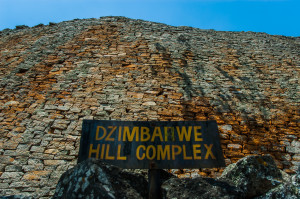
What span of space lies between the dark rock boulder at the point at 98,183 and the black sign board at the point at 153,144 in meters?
0.20

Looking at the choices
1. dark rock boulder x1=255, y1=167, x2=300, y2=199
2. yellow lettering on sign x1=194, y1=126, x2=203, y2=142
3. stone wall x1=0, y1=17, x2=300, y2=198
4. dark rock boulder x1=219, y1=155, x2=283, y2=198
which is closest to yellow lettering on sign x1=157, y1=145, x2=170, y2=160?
yellow lettering on sign x1=194, y1=126, x2=203, y2=142

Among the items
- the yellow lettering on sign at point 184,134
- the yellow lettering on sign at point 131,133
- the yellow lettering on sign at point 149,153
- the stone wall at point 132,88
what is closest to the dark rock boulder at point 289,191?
the yellow lettering on sign at point 184,134

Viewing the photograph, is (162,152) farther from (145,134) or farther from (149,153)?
(145,134)

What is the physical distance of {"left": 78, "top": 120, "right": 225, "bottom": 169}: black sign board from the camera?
2.50 metres

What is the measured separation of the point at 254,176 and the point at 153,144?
3.67ft

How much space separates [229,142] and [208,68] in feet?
7.84

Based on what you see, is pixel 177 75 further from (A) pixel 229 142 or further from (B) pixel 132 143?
(B) pixel 132 143

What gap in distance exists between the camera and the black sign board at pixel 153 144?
98.5 inches

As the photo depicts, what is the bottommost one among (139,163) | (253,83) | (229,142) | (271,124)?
(139,163)

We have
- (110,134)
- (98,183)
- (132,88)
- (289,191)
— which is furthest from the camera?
(132,88)

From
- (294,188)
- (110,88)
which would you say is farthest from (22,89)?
(294,188)

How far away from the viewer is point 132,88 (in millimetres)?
5129

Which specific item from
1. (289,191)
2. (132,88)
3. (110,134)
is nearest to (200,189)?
(289,191)

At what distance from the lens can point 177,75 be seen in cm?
560
